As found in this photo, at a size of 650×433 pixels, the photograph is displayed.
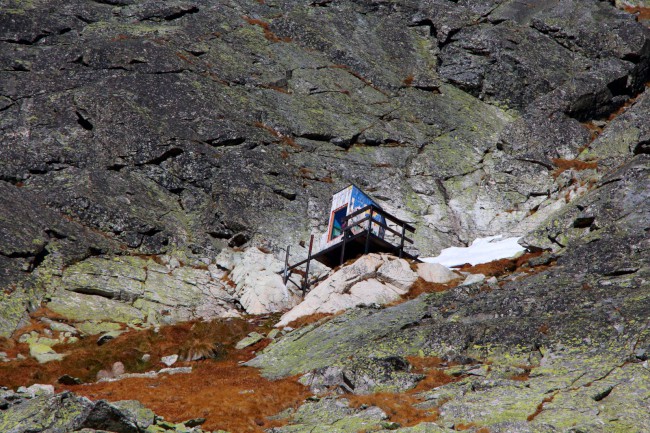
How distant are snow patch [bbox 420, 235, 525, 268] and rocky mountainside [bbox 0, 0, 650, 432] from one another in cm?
116

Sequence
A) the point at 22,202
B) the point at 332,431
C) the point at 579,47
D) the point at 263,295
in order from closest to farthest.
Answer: the point at 332,431 → the point at 263,295 → the point at 22,202 → the point at 579,47

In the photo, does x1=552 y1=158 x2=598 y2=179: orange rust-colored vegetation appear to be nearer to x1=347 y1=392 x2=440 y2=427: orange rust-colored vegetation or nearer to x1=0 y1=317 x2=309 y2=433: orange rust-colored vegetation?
x1=0 y1=317 x2=309 y2=433: orange rust-colored vegetation

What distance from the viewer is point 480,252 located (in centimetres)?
4444

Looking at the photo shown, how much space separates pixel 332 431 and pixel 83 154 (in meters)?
33.2

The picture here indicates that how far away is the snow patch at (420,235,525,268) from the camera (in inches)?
1665

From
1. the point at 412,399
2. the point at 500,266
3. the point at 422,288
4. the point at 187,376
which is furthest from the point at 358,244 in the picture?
the point at 412,399

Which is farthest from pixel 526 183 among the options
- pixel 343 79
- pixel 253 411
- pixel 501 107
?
pixel 253 411

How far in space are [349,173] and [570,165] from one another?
1404 centimetres

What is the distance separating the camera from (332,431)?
18938 millimetres

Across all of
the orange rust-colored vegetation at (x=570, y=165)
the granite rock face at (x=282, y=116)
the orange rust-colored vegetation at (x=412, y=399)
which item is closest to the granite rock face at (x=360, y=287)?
the granite rock face at (x=282, y=116)

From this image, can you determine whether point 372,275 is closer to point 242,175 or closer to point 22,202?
point 242,175

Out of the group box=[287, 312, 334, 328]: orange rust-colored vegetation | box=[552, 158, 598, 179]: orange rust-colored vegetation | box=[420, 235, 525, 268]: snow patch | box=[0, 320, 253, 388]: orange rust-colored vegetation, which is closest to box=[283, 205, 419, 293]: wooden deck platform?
box=[420, 235, 525, 268]: snow patch

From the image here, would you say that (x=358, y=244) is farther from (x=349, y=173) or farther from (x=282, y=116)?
(x=282, y=116)

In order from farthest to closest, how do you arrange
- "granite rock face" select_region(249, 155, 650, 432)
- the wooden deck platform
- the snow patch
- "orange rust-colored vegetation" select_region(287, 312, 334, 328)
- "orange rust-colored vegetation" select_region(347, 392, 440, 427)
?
1. the snow patch
2. the wooden deck platform
3. "orange rust-colored vegetation" select_region(287, 312, 334, 328)
4. "orange rust-colored vegetation" select_region(347, 392, 440, 427)
5. "granite rock face" select_region(249, 155, 650, 432)
